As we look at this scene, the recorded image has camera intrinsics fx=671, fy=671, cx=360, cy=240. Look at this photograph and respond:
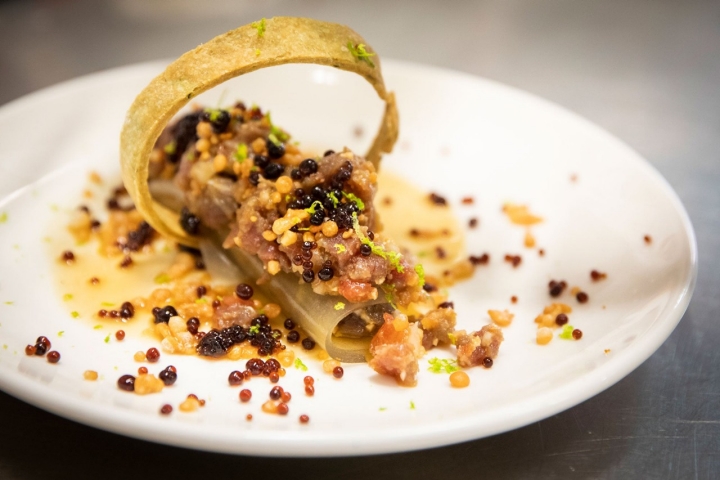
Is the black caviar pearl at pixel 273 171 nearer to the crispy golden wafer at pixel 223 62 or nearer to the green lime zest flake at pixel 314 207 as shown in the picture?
the green lime zest flake at pixel 314 207

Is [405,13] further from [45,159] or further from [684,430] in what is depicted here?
[684,430]

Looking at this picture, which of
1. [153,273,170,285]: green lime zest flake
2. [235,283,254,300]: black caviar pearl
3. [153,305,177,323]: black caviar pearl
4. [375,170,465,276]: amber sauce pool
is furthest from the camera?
[375,170,465,276]: amber sauce pool

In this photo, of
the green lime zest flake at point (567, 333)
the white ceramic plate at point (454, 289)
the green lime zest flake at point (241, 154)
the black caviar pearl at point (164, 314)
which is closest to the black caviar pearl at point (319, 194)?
the green lime zest flake at point (241, 154)

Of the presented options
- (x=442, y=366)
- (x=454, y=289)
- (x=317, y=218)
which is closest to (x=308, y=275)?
(x=317, y=218)

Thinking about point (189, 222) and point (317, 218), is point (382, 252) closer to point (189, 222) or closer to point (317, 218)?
point (317, 218)

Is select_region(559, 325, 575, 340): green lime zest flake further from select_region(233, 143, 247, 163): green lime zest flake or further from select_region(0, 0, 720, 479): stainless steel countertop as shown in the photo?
select_region(233, 143, 247, 163): green lime zest flake

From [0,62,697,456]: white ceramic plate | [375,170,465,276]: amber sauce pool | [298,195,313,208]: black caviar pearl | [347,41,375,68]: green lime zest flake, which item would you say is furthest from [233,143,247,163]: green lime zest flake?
[0,62,697,456]: white ceramic plate
